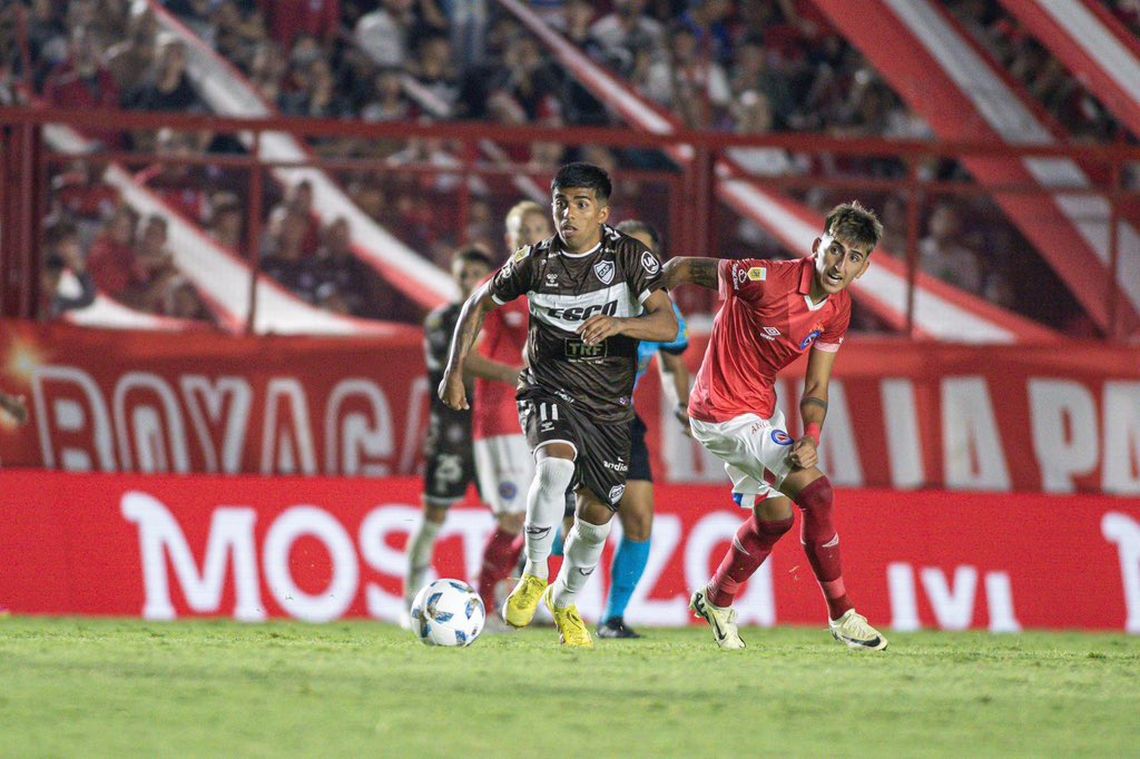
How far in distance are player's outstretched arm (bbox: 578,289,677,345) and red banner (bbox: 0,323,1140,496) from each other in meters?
4.33

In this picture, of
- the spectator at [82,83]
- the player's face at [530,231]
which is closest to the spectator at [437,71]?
the spectator at [82,83]

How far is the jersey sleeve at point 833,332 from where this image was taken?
8.00 meters

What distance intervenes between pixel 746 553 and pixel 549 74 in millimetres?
8935

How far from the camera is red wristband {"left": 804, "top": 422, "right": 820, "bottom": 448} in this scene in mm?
7766

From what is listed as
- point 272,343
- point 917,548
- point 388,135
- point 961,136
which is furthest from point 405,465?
point 961,136

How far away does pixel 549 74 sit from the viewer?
53.3ft

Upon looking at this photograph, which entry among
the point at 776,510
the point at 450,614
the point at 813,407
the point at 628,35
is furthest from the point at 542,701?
the point at 628,35

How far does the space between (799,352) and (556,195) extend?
140 cm

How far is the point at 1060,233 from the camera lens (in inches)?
484

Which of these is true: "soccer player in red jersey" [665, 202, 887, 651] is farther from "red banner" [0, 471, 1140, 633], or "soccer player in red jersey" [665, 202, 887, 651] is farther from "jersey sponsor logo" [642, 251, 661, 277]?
"red banner" [0, 471, 1140, 633]

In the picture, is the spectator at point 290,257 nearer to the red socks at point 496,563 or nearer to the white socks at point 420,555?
the white socks at point 420,555

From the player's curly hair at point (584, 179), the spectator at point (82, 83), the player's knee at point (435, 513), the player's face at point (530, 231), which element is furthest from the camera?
the spectator at point (82, 83)

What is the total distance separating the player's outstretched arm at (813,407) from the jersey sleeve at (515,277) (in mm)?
1357

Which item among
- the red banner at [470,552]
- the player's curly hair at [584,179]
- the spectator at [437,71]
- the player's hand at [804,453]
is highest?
the spectator at [437,71]
